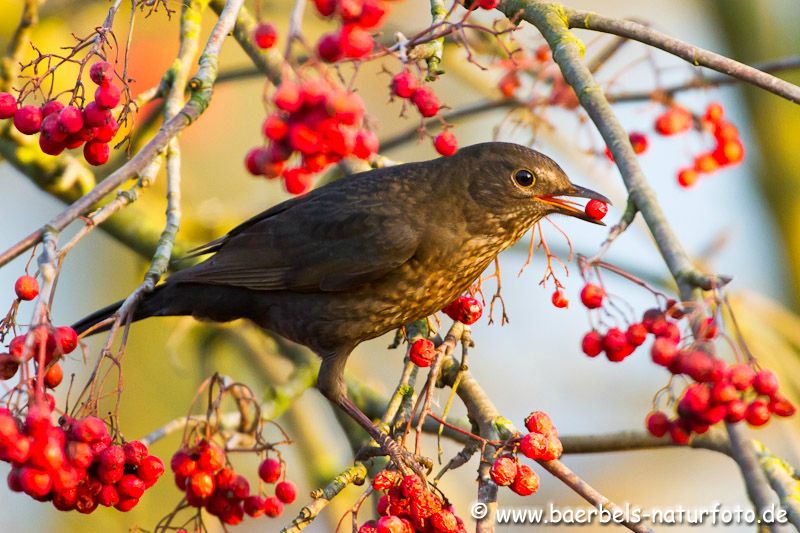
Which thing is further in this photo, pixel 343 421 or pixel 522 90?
pixel 522 90

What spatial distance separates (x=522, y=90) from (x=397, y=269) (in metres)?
1.70

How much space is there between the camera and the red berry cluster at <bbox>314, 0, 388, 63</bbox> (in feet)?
6.92

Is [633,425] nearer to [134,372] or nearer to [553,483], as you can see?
[553,483]

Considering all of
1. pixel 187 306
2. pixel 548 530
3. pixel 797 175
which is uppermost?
pixel 797 175

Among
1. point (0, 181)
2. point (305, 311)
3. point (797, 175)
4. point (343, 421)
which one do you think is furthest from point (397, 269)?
point (0, 181)

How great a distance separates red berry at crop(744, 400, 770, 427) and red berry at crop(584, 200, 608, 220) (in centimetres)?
124

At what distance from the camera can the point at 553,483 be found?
7.71 metres

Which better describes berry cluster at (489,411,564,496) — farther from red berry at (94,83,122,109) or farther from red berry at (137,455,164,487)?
red berry at (94,83,122,109)

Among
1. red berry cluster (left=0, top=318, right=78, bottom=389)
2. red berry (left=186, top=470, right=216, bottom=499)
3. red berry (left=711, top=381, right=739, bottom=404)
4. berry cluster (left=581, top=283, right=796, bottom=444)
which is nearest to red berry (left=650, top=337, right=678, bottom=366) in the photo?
berry cluster (left=581, top=283, right=796, bottom=444)

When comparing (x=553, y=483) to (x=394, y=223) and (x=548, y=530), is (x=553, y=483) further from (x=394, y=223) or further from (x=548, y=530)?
(x=394, y=223)

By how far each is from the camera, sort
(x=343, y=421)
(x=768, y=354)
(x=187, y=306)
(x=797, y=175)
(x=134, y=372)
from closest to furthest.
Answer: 1. (x=187, y=306)
2. (x=343, y=421)
3. (x=768, y=354)
4. (x=134, y=372)
5. (x=797, y=175)

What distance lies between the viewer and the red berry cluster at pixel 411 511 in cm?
260

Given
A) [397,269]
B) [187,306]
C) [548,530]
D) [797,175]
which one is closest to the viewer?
[397,269]

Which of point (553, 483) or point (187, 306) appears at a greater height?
point (553, 483)
